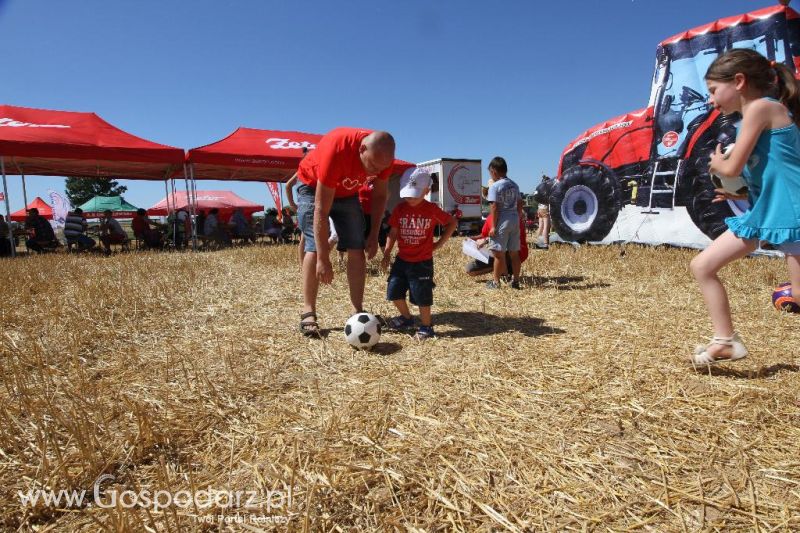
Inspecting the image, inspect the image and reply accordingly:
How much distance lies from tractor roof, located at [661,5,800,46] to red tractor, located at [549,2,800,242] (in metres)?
0.02

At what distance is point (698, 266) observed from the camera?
8.08 ft

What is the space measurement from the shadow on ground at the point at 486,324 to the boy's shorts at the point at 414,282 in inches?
14.2

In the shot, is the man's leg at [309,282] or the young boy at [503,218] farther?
the young boy at [503,218]

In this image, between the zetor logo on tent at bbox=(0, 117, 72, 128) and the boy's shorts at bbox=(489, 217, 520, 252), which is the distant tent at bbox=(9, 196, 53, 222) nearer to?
the zetor logo on tent at bbox=(0, 117, 72, 128)

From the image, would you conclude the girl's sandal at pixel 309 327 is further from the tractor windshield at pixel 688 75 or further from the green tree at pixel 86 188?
the green tree at pixel 86 188

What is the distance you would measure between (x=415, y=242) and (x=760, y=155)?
2351mm

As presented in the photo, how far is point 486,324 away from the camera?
4.02 metres

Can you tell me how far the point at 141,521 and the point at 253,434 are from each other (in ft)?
2.16

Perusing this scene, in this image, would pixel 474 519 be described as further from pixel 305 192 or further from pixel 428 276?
pixel 305 192

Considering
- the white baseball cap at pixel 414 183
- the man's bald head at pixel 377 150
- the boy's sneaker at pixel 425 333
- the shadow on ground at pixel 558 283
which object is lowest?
the boy's sneaker at pixel 425 333

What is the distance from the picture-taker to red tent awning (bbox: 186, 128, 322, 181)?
1316 centimetres

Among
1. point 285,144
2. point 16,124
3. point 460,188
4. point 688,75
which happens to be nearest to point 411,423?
point 688,75

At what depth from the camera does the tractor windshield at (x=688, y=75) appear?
A: 24.8 ft

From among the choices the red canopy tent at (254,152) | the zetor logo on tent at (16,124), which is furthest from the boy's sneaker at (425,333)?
the zetor logo on tent at (16,124)
